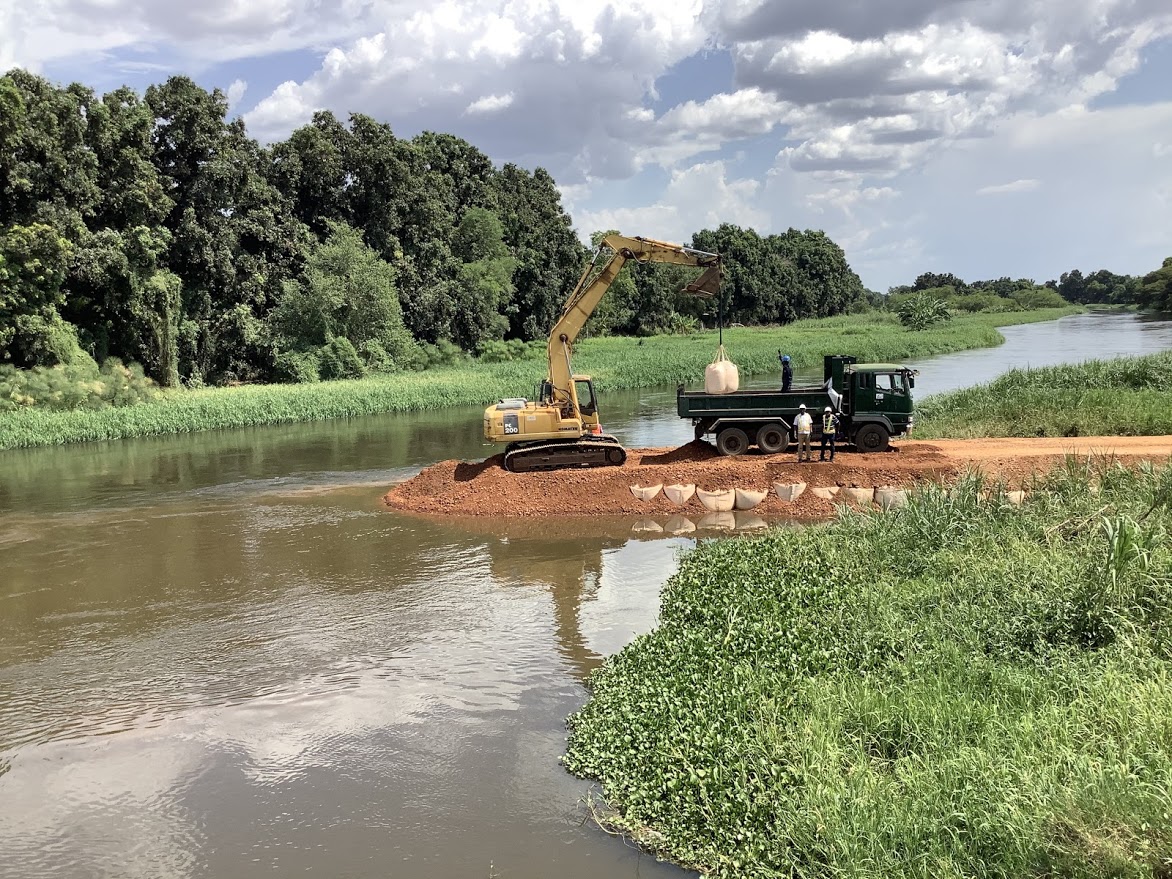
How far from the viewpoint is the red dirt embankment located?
17688mm

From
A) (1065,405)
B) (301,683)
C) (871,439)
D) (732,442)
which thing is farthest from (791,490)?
(301,683)

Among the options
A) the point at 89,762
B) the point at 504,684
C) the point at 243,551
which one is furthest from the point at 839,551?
the point at 243,551

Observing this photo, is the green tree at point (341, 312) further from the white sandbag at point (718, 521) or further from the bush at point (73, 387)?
the white sandbag at point (718, 521)

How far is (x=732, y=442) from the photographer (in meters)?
20.3

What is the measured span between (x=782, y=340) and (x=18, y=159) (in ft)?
174

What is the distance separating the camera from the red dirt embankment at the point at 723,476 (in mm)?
17688

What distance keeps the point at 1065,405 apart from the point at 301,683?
62.1ft

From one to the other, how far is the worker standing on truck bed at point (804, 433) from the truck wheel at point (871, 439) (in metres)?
1.49

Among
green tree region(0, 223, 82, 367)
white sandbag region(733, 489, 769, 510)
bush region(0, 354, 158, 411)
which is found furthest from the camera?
bush region(0, 354, 158, 411)

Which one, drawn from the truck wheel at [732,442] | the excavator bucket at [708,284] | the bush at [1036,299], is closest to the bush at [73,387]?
the truck wheel at [732,442]

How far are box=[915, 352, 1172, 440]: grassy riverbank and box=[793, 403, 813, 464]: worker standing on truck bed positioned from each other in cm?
560

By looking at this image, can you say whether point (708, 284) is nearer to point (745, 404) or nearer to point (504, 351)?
point (745, 404)

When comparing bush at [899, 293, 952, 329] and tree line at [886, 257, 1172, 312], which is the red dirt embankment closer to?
bush at [899, 293, 952, 329]

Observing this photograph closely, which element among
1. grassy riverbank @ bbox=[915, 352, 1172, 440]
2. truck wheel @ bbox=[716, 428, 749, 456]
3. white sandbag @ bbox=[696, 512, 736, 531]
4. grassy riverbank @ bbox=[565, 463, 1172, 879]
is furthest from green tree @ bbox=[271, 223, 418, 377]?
grassy riverbank @ bbox=[565, 463, 1172, 879]
